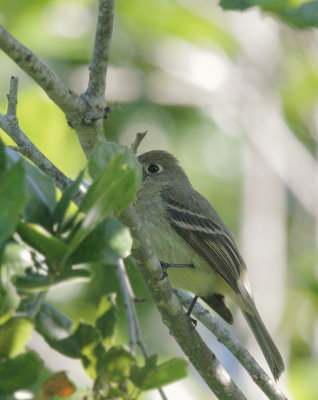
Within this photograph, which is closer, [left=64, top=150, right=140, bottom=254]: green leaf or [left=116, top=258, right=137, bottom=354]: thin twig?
[left=64, top=150, right=140, bottom=254]: green leaf

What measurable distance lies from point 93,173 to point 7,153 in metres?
0.27

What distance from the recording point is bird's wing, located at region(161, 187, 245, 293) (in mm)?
4973

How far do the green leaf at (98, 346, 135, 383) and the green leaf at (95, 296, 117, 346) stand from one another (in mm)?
77

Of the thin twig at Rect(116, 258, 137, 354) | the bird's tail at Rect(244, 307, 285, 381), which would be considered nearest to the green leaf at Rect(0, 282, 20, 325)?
the thin twig at Rect(116, 258, 137, 354)

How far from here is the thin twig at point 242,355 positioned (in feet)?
12.1

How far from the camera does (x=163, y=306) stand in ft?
11.2

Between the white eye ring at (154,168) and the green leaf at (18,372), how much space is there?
170 inches

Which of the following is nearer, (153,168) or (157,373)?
(157,373)

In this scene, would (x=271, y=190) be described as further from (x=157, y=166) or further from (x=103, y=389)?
(x=103, y=389)

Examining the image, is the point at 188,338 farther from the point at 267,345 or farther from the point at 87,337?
the point at 87,337

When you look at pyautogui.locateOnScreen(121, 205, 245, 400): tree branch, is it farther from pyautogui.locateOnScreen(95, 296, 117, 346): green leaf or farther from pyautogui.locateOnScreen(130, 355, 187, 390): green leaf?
pyautogui.locateOnScreen(130, 355, 187, 390): green leaf

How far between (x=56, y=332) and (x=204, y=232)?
348cm

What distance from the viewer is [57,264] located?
1578 mm

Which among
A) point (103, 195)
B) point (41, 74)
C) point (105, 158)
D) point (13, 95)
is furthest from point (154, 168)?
point (103, 195)
